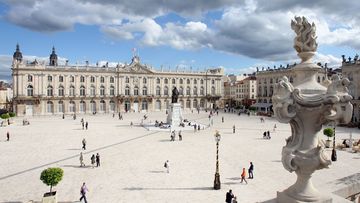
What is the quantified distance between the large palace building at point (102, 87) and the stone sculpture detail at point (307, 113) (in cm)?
8116

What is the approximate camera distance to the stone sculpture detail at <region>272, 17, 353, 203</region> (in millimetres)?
6691

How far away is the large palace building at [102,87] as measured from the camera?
78062 millimetres

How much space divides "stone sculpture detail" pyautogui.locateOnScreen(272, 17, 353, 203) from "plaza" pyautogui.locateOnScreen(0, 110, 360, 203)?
1754 mm

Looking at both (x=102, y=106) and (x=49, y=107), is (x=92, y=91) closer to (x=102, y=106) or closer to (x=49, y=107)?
(x=102, y=106)

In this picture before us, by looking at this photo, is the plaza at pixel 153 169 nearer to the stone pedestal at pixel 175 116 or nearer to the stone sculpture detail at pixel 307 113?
the stone sculpture detail at pixel 307 113

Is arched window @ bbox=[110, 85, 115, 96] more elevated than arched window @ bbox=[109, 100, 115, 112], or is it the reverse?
arched window @ bbox=[110, 85, 115, 96]

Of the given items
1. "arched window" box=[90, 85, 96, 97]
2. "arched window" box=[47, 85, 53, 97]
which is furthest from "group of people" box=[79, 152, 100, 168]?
"arched window" box=[90, 85, 96, 97]

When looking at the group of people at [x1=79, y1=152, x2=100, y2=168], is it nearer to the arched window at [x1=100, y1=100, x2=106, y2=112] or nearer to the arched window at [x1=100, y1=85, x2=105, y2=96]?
the arched window at [x1=100, y1=100, x2=106, y2=112]

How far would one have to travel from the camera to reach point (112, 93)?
89.1 m

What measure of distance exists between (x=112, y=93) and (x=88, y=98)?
728 centimetres

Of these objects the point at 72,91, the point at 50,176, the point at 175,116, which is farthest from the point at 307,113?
the point at 72,91

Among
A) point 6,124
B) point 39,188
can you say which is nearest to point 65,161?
point 39,188

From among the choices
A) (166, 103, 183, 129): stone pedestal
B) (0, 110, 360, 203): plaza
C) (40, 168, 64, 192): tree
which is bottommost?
(0, 110, 360, 203): plaza

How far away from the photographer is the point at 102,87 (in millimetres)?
87688
